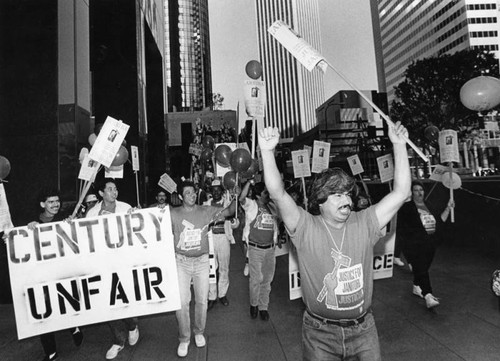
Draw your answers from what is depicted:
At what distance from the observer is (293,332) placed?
4902 mm

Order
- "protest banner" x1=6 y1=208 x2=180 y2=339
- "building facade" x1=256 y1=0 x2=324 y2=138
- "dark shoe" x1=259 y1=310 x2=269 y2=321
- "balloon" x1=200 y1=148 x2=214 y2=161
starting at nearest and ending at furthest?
"protest banner" x1=6 y1=208 x2=180 y2=339, "dark shoe" x1=259 y1=310 x2=269 y2=321, "balloon" x1=200 y1=148 x2=214 y2=161, "building facade" x1=256 y1=0 x2=324 y2=138

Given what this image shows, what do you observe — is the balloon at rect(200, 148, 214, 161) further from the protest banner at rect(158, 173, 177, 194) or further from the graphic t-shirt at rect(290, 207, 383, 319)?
the graphic t-shirt at rect(290, 207, 383, 319)

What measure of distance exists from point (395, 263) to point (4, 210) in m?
7.60

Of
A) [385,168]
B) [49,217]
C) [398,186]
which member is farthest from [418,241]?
[49,217]

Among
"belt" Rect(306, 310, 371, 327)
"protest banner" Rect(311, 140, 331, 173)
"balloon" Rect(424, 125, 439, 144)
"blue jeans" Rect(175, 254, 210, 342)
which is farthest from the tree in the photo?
"belt" Rect(306, 310, 371, 327)

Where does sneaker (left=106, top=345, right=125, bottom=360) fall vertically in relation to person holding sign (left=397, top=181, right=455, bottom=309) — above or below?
below

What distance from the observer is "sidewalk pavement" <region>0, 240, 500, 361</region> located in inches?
166

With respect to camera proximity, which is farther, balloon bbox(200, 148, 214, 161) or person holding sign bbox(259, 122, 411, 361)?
balloon bbox(200, 148, 214, 161)

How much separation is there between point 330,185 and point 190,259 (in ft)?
8.59

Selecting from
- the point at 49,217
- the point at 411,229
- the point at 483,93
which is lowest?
the point at 411,229

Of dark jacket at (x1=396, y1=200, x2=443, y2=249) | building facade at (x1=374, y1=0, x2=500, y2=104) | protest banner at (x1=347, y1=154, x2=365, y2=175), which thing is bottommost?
dark jacket at (x1=396, y1=200, x2=443, y2=249)

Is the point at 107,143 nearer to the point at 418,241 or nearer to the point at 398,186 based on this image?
the point at 398,186

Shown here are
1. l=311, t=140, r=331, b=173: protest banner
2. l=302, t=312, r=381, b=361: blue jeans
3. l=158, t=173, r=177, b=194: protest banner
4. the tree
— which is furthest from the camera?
the tree

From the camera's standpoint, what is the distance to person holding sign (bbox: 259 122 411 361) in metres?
2.33
